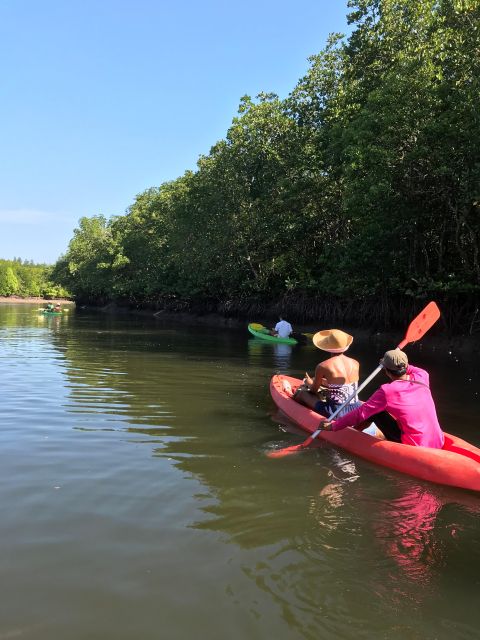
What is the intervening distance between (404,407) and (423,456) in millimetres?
478

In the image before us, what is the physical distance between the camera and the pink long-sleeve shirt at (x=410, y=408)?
15.9 feet

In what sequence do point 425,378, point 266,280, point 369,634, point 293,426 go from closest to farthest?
1. point 369,634
2. point 425,378
3. point 293,426
4. point 266,280

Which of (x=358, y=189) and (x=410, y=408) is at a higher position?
(x=358, y=189)

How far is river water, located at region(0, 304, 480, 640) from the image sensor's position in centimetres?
259

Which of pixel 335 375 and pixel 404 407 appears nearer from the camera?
pixel 404 407

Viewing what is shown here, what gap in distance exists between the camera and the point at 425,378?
5.01m

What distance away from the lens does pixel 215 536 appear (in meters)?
3.50

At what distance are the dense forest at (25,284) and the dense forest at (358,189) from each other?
89.2 meters

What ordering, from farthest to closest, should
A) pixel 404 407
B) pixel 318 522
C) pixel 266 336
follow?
pixel 266 336 → pixel 404 407 → pixel 318 522

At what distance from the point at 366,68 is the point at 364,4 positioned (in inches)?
115

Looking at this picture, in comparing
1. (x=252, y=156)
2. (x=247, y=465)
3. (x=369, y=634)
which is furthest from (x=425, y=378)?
(x=252, y=156)

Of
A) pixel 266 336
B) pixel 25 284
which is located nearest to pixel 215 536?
pixel 266 336

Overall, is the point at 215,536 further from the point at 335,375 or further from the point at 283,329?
the point at 283,329

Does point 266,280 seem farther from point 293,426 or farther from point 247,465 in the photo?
point 247,465
